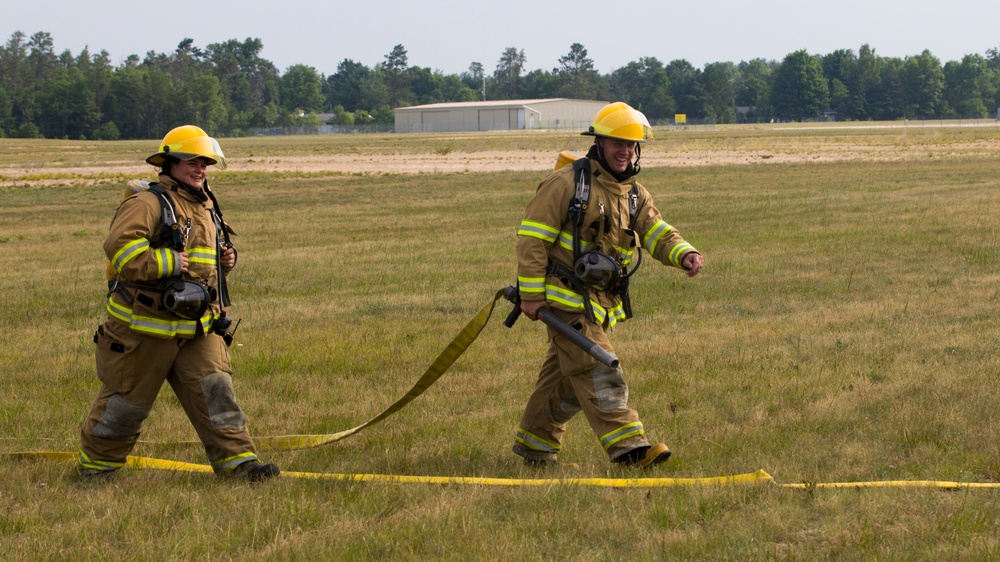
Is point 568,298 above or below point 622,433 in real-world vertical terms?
above

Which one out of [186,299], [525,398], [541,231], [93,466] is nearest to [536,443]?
[541,231]

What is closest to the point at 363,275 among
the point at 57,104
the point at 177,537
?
the point at 177,537

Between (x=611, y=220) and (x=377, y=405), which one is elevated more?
(x=611, y=220)

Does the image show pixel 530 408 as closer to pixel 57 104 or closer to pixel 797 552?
pixel 797 552

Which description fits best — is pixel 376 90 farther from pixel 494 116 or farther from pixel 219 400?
pixel 219 400

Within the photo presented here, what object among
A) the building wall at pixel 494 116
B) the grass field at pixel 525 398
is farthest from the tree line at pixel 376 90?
the grass field at pixel 525 398

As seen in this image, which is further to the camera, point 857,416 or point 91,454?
point 857,416

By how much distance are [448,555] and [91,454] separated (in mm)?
2367

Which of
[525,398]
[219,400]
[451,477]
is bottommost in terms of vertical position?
[525,398]

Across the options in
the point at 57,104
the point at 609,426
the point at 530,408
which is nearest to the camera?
the point at 609,426

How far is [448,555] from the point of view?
175 inches

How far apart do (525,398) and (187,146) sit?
319 centimetres

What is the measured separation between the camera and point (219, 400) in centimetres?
564

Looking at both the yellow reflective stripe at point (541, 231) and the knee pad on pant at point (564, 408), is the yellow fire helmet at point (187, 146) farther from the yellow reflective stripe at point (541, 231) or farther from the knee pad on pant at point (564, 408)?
the knee pad on pant at point (564, 408)
